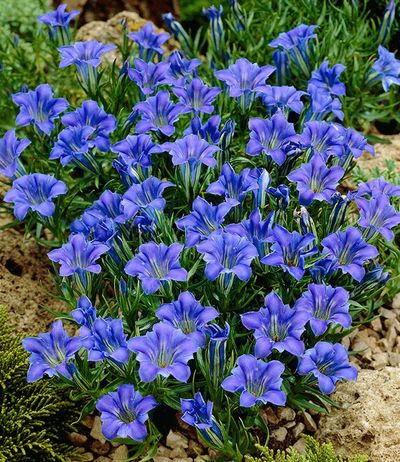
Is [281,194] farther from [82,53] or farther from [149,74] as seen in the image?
[82,53]

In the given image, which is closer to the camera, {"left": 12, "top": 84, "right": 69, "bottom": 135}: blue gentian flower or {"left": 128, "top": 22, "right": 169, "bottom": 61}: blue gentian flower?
{"left": 12, "top": 84, "right": 69, "bottom": 135}: blue gentian flower

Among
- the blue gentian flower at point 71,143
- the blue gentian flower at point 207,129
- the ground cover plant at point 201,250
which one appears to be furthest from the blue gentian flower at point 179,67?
the blue gentian flower at point 71,143

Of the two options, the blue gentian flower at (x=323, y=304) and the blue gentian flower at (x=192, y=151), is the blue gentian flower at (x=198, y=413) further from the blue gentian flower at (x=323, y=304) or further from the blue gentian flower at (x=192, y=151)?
the blue gentian flower at (x=192, y=151)

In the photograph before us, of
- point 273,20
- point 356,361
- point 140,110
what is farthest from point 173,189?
point 273,20

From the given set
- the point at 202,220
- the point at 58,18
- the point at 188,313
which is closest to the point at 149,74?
the point at 58,18

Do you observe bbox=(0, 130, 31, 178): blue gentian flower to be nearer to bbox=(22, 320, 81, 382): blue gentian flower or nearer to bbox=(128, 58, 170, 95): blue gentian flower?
bbox=(128, 58, 170, 95): blue gentian flower

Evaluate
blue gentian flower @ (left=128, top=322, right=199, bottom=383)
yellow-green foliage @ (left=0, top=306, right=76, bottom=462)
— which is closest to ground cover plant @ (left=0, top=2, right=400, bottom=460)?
blue gentian flower @ (left=128, top=322, right=199, bottom=383)

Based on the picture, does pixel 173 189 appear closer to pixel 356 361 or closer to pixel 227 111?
pixel 227 111
